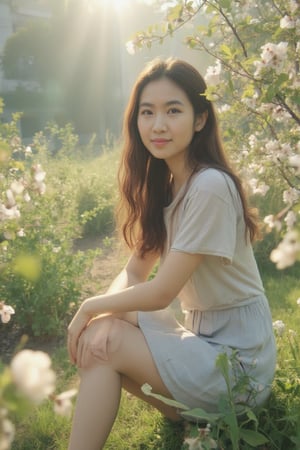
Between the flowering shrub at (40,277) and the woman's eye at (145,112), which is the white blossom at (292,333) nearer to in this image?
the woman's eye at (145,112)

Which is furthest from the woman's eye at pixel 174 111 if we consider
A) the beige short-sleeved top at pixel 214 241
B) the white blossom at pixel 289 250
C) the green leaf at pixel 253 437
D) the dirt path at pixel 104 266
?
the dirt path at pixel 104 266

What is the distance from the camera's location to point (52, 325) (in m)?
2.80

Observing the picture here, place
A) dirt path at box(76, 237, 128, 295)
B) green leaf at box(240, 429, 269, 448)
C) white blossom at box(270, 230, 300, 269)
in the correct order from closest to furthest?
1. white blossom at box(270, 230, 300, 269)
2. green leaf at box(240, 429, 269, 448)
3. dirt path at box(76, 237, 128, 295)

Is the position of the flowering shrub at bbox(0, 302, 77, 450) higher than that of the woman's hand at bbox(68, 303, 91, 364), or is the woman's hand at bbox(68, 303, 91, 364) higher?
the flowering shrub at bbox(0, 302, 77, 450)

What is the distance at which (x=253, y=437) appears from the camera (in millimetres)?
1451

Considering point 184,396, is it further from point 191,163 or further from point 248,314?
point 191,163

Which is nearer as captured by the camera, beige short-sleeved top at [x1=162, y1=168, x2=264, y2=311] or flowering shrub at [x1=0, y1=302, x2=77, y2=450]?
flowering shrub at [x1=0, y1=302, x2=77, y2=450]

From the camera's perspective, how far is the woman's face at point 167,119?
5.86ft

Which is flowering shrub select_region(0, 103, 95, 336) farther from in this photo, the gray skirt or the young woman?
the gray skirt

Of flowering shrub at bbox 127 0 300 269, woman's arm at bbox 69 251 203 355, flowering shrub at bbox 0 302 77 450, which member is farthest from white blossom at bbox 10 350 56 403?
woman's arm at bbox 69 251 203 355

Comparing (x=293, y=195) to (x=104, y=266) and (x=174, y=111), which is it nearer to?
(x=174, y=111)

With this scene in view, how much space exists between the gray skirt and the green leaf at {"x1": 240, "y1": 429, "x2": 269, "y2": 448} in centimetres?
13

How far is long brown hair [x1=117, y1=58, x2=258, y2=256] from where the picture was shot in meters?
1.81

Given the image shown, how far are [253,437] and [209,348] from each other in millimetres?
300
